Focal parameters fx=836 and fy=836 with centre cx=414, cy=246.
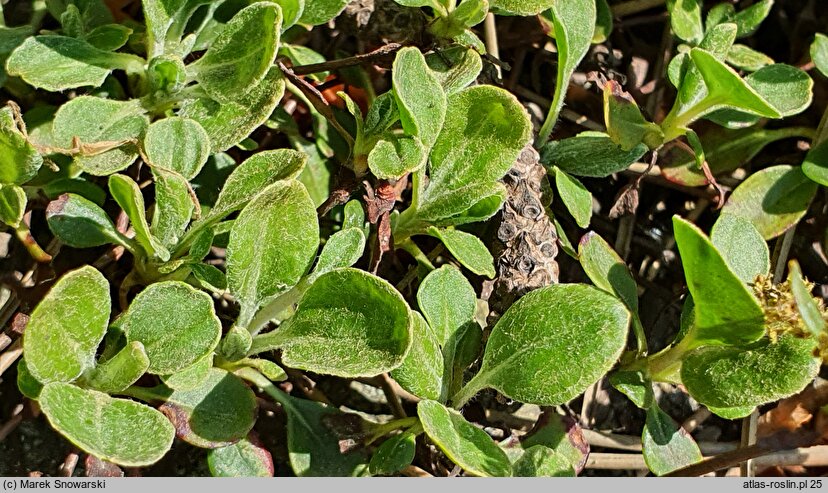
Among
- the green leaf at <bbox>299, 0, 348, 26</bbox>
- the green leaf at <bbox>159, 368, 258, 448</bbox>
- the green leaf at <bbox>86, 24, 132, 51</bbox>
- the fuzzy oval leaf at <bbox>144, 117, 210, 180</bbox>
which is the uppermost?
the green leaf at <bbox>299, 0, 348, 26</bbox>

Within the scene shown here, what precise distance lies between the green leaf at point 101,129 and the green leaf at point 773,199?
1.33 metres

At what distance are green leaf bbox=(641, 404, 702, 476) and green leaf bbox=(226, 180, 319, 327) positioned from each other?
74 cm

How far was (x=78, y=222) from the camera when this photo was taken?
4.79 ft

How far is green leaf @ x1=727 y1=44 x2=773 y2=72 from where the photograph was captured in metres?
2.01

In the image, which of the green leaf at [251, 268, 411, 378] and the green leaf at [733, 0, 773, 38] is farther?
the green leaf at [733, 0, 773, 38]

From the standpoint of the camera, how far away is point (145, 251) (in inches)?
58.9

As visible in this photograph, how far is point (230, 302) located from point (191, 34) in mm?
555

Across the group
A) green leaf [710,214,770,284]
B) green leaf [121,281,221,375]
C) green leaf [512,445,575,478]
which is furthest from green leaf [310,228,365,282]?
green leaf [710,214,770,284]

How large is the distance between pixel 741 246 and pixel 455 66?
673 millimetres

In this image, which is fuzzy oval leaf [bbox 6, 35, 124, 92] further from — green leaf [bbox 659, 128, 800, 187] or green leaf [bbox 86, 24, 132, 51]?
green leaf [bbox 659, 128, 800, 187]

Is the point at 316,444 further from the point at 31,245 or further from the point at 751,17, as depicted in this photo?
the point at 751,17

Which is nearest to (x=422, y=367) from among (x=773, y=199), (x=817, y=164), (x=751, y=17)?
(x=773, y=199)

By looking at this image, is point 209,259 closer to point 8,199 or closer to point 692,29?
point 8,199

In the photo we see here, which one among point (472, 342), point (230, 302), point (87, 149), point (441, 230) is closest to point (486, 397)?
point (472, 342)
